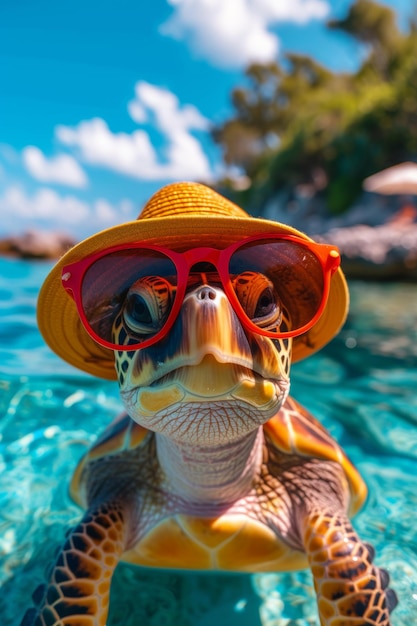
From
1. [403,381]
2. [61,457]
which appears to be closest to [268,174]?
[403,381]

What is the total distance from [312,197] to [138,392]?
38.7ft

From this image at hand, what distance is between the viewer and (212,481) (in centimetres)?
102

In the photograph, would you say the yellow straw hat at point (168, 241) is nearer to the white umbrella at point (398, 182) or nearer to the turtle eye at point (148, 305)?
the turtle eye at point (148, 305)

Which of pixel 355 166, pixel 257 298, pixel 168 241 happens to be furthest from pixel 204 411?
pixel 355 166

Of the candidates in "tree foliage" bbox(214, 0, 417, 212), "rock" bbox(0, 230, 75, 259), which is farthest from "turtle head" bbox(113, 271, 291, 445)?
"rock" bbox(0, 230, 75, 259)

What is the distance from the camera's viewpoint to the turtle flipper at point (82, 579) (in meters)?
0.86

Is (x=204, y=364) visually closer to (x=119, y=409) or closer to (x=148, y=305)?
(x=148, y=305)

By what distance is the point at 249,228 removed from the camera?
0.76m

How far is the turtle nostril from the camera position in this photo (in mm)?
673

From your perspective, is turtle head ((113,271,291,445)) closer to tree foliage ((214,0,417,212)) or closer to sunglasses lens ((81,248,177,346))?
sunglasses lens ((81,248,177,346))

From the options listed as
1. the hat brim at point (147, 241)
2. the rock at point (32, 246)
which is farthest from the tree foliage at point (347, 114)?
the hat brim at point (147, 241)

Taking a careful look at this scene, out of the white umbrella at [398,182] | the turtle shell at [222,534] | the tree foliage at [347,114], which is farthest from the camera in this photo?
the tree foliage at [347,114]

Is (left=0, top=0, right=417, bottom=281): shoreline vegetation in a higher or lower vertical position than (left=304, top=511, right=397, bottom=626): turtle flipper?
higher

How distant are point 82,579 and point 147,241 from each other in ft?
2.18
